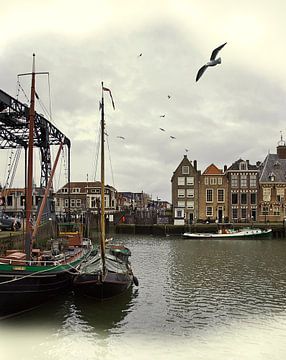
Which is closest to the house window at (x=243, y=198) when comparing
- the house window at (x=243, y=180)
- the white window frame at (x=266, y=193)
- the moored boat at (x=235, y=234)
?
the house window at (x=243, y=180)

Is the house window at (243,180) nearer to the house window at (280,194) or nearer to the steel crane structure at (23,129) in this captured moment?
the house window at (280,194)

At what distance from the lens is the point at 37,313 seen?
20078mm

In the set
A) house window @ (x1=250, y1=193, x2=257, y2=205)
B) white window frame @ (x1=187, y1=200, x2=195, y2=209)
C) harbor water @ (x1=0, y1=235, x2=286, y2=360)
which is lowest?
harbor water @ (x1=0, y1=235, x2=286, y2=360)

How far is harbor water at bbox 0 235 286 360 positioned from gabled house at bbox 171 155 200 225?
2071 inches

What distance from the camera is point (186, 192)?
8281 cm

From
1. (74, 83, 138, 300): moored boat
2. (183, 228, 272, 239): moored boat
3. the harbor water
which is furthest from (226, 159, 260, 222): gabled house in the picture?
(74, 83, 138, 300): moored boat

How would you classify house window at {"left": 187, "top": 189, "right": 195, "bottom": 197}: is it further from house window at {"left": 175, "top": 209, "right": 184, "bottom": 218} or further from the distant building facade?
the distant building facade

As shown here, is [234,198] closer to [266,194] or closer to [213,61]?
[266,194]

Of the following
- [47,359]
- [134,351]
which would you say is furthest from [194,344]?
[47,359]

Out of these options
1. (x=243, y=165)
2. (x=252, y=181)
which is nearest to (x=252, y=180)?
(x=252, y=181)

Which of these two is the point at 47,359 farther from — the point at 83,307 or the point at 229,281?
the point at 229,281

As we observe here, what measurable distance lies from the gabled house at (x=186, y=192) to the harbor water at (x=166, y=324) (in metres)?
52.6

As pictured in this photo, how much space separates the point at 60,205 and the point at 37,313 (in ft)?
312

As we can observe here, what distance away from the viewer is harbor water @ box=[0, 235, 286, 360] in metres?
15.3
